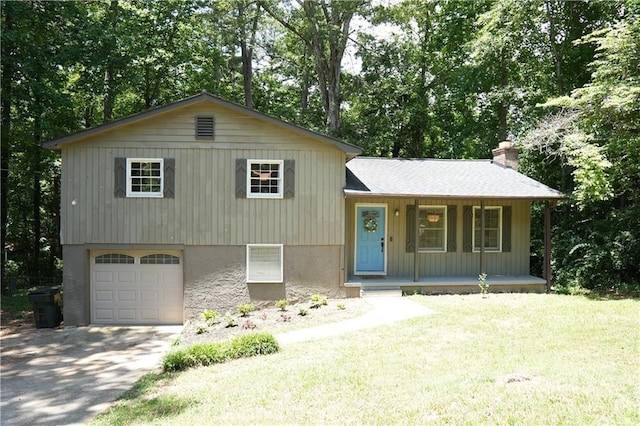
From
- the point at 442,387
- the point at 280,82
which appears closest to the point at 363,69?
the point at 280,82

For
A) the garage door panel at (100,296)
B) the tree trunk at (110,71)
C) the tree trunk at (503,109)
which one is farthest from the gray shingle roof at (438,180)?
the tree trunk at (110,71)

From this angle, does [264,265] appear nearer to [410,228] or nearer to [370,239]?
[370,239]

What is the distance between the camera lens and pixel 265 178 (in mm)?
12203

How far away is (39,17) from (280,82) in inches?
558

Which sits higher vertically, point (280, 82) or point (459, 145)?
point (280, 82)

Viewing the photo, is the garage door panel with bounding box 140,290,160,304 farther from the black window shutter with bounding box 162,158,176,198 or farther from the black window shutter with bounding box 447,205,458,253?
the black window shutter with bounding box 447,205,458,253

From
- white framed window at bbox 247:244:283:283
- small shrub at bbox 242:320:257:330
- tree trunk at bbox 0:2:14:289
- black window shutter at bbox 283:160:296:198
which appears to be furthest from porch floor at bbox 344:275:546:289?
tree trunk at bbox 0:2:14:289

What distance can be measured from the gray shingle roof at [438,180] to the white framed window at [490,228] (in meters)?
0.93

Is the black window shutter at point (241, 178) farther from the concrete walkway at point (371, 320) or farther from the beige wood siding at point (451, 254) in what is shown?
the concrete walkway at point (371, 320)

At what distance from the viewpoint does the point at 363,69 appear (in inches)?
967

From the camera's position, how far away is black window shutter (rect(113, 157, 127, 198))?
1179cm

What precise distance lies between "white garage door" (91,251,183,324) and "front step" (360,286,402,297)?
502 cm

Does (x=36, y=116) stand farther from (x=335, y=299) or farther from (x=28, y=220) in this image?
(x=335, y=299)

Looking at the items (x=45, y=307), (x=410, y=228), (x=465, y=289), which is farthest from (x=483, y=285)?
(x=45, y=307)
